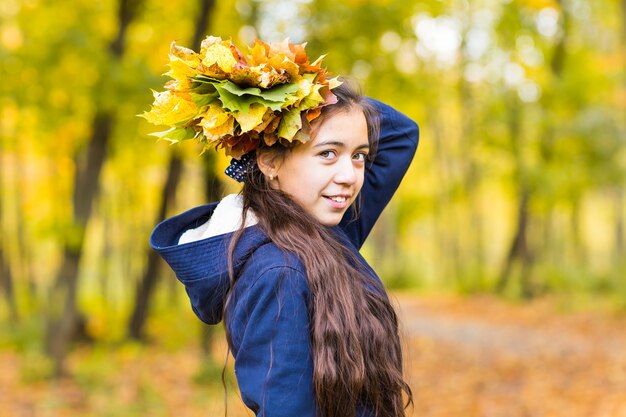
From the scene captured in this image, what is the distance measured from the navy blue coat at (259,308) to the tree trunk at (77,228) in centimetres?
711

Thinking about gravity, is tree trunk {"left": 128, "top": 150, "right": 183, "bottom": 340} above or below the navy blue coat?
below

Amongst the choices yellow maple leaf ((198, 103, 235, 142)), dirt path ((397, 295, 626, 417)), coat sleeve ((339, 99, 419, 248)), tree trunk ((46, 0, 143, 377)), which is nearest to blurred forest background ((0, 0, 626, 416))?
tree trunk ((46, 0, 143, 377))

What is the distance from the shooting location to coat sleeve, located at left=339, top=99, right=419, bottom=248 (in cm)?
234

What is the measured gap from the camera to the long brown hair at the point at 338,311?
5.58 feet

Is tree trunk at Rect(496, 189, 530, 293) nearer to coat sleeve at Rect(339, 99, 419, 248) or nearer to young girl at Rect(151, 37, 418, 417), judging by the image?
coat sleeve at Rect(339, 99, 419, 248)

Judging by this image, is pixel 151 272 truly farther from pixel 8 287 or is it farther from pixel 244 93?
pixel 244 93

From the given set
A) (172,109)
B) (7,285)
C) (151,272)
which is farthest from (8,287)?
(172,109)

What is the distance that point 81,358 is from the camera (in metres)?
11.5

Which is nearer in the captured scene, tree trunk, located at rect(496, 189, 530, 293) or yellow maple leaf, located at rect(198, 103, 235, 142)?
yellow maple leaf, located at rect(198, 103, 235, 142)

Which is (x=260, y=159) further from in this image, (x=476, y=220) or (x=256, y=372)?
(x=476, y=220)

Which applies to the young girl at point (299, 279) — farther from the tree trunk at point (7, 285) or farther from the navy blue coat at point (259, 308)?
the tree trunk at point (7, 285)

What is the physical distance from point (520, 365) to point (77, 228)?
18.8 feet

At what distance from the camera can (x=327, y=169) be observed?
1.87 meters

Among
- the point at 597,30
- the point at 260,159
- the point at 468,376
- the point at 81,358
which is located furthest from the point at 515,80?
the point at 260,159
